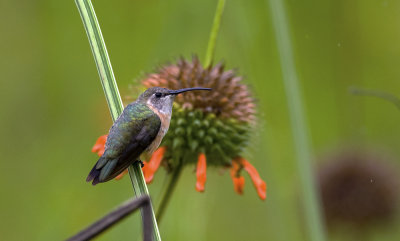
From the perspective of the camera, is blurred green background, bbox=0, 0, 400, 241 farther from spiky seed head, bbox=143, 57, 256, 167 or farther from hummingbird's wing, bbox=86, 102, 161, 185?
hummingbird's wing, bbox=86, 102, 161, 185

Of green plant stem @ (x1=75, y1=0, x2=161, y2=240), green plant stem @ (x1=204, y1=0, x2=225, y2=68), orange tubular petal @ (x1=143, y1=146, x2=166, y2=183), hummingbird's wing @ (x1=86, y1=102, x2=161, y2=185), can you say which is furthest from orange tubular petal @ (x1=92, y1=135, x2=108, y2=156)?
green plant stem @ (x1=75, y1=0, x2=161, y2=240)

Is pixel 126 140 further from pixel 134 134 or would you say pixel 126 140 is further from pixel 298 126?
pixel 298 126

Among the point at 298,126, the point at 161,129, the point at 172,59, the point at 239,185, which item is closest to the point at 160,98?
the point at 161,129

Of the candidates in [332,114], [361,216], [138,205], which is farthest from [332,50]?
[138,205]

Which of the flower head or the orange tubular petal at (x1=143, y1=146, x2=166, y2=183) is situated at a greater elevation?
the flower head

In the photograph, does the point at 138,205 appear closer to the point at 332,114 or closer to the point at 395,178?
the point at 395,178

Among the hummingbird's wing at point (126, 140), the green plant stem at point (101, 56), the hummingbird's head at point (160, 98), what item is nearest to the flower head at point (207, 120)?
the hummingbird's head at point (160, 98)
